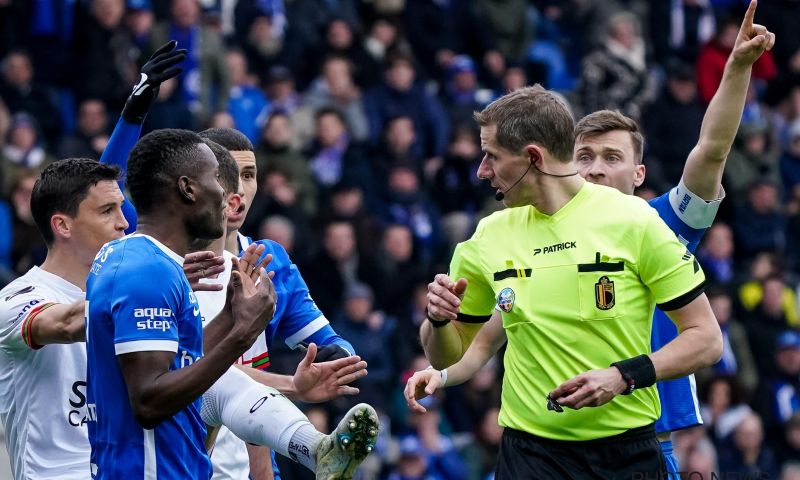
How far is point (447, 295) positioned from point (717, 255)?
1063cm

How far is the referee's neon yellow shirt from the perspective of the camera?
590 centimetres

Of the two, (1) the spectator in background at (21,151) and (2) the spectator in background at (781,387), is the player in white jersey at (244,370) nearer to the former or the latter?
(1) the spectator in background at (21,151)

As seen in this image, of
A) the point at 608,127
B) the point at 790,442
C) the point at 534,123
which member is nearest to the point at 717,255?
the point at 790,442

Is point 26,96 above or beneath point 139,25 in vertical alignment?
beneath

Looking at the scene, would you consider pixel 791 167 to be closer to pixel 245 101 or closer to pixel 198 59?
pixel 245 101

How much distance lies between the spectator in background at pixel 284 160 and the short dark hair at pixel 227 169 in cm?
700

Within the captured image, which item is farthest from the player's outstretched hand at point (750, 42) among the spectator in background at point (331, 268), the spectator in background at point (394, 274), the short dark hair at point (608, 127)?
the spectator in background at point (394, 274)

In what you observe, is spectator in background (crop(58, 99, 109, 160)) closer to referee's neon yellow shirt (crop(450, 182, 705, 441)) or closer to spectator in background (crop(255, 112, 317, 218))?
spectator in background (crop(255, 112, 317, 218))

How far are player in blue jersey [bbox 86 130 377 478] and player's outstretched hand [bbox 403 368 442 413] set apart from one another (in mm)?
1020

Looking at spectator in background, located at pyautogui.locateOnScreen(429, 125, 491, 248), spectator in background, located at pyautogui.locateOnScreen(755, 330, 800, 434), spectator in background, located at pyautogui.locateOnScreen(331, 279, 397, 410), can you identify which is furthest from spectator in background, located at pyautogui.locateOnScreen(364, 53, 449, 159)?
spectator in background, located at pyautogui.locateOnScreen(755, 330, 800, 434)

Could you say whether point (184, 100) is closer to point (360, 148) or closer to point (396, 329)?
point (360, 148)

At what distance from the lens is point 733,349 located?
50.4 ft

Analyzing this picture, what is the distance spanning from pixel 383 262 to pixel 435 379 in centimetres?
789

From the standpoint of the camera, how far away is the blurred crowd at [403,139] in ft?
44.3
